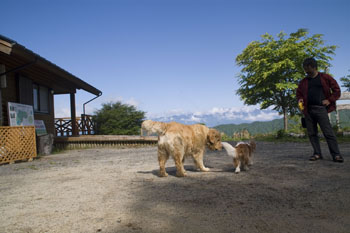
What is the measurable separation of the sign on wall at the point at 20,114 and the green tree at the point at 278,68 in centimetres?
1486

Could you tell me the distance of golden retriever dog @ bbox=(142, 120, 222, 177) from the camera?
411cm

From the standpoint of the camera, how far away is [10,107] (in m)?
9.82

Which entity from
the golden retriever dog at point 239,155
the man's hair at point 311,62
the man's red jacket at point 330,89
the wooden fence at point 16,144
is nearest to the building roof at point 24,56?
the wooden fence at point 16,144

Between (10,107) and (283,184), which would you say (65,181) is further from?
(10,107)

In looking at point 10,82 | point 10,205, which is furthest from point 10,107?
point 10,205

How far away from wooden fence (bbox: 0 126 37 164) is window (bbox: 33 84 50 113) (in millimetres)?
5285

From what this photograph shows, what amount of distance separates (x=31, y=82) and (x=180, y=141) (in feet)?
38.5

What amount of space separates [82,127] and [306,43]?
64.6 feet

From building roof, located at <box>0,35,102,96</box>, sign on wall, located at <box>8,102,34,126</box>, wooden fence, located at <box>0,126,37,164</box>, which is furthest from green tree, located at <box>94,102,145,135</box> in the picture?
wooden fence, located at <box>0,126,37,164</box>

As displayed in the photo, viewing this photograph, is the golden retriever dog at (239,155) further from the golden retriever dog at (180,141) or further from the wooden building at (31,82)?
the wooden building at (31,82)

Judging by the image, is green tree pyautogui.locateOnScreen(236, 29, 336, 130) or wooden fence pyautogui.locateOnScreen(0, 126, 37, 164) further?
green tree pyautogui.locateOnScreen(236, 29, 336, 130)

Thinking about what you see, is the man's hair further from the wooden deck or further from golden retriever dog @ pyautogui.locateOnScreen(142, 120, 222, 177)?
the wooden deck

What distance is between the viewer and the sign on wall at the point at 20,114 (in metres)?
9.82

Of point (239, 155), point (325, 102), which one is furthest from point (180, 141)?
point (325, 102)
